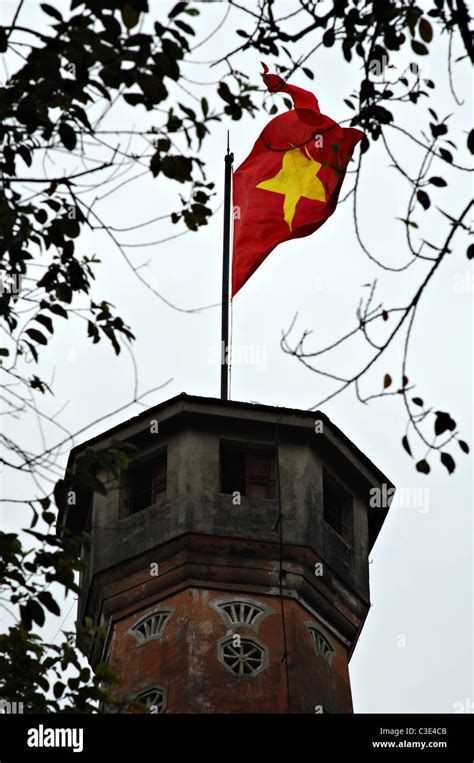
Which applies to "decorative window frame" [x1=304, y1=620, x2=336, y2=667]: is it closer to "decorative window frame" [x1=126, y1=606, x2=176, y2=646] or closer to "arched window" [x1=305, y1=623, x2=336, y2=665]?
"arched window" [x1=305, y1=623, x2=336, y2=665]

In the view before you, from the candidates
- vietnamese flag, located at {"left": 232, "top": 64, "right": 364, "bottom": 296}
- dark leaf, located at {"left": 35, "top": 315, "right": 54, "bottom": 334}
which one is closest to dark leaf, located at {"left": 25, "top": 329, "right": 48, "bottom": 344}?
dark leaf, located at {"left": 35, "top": 315, "right": 54, "bottom": 334}

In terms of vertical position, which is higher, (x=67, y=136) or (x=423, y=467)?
(x=67, y=136)

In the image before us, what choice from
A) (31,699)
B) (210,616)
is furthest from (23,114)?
(210,616)

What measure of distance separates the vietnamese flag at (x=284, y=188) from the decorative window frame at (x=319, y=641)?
5807 millimetres

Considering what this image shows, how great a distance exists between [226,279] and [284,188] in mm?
1905

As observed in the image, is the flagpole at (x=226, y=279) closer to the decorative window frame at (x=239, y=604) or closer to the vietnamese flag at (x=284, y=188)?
the vietnamese flag at (x=284, y=188)

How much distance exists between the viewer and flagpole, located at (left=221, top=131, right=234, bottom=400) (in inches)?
915

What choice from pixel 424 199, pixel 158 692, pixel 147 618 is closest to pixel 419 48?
pixel 424 199

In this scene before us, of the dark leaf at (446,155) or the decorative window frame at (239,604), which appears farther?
the decorative window frame at (239,604)

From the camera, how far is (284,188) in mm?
24328

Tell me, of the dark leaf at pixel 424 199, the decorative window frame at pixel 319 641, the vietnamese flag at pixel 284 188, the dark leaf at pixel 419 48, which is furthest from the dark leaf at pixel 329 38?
the vietnamese flag at pixel 284 188

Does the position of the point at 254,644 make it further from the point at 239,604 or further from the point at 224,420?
the point at 224,420

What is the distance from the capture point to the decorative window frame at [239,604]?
2062 centimetres

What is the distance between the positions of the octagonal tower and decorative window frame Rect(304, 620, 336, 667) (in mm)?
29
